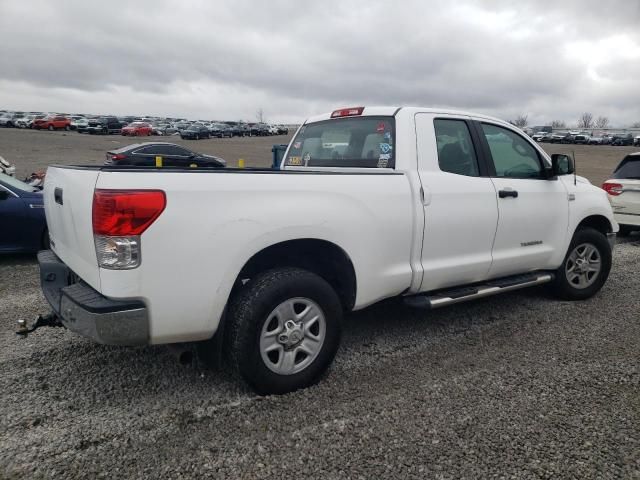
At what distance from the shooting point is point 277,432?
8.84ft

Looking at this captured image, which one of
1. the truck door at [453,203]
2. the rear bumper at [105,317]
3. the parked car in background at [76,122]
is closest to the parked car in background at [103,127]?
the parked car in background at [76,122]

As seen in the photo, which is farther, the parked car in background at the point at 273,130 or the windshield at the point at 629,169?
the parked car in background at the point at 273,130

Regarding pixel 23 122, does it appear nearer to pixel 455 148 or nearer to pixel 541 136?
pixel 455 148

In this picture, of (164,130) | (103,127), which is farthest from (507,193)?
(164,130)

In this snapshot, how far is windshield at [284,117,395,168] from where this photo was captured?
12.4 feet

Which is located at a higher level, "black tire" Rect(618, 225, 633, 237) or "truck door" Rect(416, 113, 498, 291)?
"truck door" Rect(416, 113, 498, 291)

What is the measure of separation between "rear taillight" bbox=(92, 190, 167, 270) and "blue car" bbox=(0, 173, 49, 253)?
4.59 meters

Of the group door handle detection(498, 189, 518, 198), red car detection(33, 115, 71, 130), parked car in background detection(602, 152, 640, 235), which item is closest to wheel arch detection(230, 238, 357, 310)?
door handle detection(498, 189, 518, 198)

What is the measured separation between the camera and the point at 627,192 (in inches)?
315

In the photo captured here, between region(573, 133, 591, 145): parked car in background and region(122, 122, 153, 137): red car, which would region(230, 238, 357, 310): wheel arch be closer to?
region(122, 122, 153, 137): red car

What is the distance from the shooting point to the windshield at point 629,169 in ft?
26.4

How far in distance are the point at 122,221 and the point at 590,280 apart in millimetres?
4602

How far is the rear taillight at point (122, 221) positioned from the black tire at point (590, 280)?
3.97 m

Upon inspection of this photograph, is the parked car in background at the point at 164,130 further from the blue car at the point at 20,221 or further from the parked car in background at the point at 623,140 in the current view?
the parked car in background at the point at 623,140
